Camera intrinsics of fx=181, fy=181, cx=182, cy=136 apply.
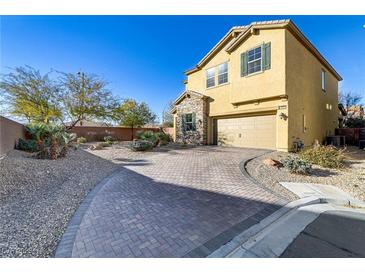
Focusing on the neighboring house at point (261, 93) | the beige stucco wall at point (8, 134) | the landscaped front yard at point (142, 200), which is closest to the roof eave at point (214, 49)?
the neighboring house at point (261, 93)

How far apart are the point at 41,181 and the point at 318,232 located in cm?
694

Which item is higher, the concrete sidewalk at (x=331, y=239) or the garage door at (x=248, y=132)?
the garage door at (x=248, y=132)

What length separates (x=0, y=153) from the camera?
630 cm

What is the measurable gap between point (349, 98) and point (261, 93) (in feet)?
84.9

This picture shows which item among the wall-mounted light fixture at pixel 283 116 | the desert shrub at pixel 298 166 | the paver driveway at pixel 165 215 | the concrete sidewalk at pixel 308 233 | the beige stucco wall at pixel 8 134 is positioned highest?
the wall-mounted light fixture at pixel 283 116

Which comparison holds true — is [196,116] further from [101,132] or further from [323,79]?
[101,132]

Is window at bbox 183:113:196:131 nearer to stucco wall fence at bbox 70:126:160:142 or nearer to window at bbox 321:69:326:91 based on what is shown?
stucco wall fence at bbox 70:126:160:142

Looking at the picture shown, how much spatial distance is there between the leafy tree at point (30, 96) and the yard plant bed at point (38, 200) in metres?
10.2

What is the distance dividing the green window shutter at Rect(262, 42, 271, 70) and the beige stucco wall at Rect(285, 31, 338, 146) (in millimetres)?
964

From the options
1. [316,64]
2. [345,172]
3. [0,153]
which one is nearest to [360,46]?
[316,64]

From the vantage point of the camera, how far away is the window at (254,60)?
38.9 ft

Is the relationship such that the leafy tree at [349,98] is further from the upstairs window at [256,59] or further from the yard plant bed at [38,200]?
the yard plant bed at [38,200]

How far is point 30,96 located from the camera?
1398cm

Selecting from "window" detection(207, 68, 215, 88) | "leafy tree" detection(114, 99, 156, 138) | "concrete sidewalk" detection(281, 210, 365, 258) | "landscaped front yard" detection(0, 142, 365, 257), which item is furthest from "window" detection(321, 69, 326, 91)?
"leafy tree" detection(114, 99, 156, 138)
